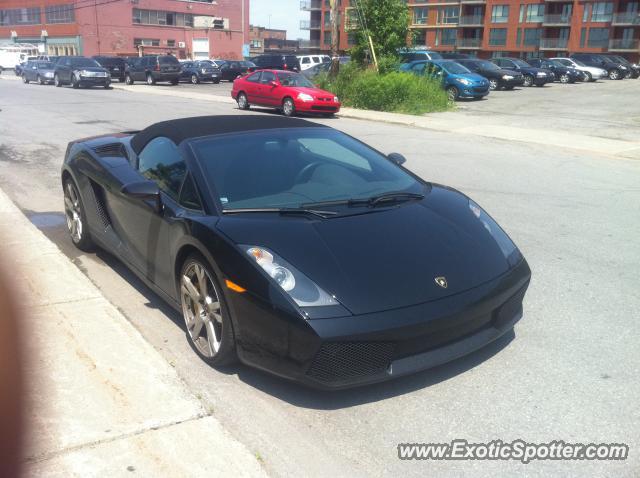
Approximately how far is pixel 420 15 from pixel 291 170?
3253 inches

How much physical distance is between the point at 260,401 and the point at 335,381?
20.0 inches

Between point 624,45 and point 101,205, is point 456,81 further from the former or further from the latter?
point 624,45

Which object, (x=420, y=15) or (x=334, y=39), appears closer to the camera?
(x=334, y=39)

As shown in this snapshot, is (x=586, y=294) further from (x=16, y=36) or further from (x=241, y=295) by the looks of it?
(x=16, y=36)

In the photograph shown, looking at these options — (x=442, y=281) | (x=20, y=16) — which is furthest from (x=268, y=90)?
(x=20, y=16)

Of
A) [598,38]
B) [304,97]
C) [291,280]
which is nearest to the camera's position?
[291,280]

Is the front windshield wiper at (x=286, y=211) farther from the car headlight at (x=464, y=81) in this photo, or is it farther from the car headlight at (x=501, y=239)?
the car headlight at (x=464, y=81)

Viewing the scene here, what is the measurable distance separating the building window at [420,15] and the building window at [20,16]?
45.5 m

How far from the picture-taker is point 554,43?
225ft

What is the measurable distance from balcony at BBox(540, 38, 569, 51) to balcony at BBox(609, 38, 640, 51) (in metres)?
4.88

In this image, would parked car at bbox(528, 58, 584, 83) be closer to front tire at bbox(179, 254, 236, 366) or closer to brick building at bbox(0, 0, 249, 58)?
front tire at bbox(179, 254, 236, 366)

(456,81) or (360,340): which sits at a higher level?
(456,81)

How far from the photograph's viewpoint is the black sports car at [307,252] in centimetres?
323

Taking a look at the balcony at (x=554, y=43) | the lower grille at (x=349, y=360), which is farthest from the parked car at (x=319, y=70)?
the balcony at (x=554, y=43)
